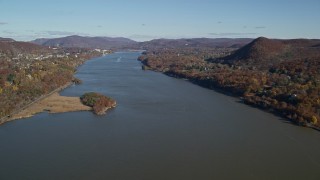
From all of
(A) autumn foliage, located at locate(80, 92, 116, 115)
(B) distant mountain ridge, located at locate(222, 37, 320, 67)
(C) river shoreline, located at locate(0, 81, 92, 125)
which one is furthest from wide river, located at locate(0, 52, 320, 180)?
(B) distant mountain ridge, located at locate(222, 37, 320, 67)

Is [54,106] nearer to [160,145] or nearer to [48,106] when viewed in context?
[48,106]

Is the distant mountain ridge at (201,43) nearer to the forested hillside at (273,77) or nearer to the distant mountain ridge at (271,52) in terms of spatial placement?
the distant mountain ridge at (271,52)

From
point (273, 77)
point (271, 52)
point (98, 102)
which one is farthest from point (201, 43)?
point (98, 102)

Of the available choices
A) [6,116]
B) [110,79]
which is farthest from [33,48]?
[6,116]

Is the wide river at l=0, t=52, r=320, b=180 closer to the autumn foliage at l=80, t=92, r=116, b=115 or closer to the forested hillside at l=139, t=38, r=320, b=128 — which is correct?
the autumn foliage at l=80, t=92, r=116, b=115

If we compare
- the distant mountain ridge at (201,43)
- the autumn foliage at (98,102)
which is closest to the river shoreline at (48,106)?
the autumn foliage at (98,102)

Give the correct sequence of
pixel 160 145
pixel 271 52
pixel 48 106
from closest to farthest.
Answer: pixel 160 145 → pixel 48 106 → pixel 271 52
